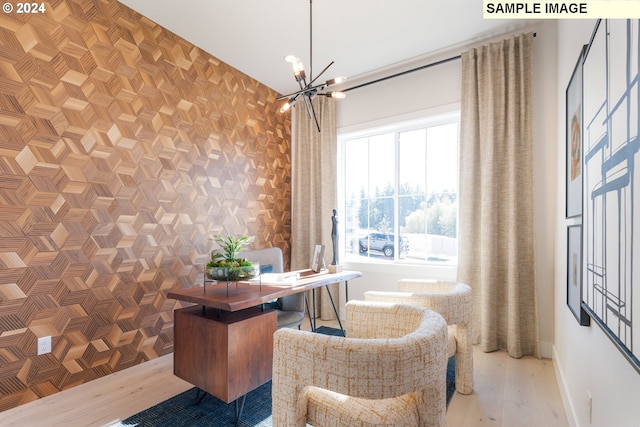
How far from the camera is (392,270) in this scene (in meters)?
3.62

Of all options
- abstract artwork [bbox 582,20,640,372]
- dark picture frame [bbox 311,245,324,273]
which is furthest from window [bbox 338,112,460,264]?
abstract artwork [bbox 582,20,640,372]

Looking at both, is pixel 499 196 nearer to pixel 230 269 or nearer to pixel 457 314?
pixel 457 314

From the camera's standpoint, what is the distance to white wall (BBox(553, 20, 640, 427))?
1069 mm

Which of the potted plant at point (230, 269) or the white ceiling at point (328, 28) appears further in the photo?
the white ceiling at point (328, 28)

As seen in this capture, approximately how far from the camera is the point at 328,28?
2961mm

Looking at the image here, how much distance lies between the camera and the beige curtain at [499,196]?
284 centimetres

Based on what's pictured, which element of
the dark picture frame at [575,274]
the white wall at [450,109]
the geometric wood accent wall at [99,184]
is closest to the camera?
the dark picture frame at [575,274]

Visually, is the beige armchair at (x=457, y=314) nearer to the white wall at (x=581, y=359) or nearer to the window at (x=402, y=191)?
the white wall at (x=581, y=359)

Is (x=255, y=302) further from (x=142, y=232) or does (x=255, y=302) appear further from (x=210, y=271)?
(x=142, y=232)

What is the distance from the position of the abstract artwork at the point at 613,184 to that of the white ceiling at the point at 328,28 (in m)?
1.66

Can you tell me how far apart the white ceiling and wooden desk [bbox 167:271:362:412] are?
229 centimetres

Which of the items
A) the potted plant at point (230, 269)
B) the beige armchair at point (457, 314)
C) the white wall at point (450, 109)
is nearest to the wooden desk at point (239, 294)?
the potted plant at point (230, 269)

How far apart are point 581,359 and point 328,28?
3.04m

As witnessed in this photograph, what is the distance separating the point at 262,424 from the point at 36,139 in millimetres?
2329
